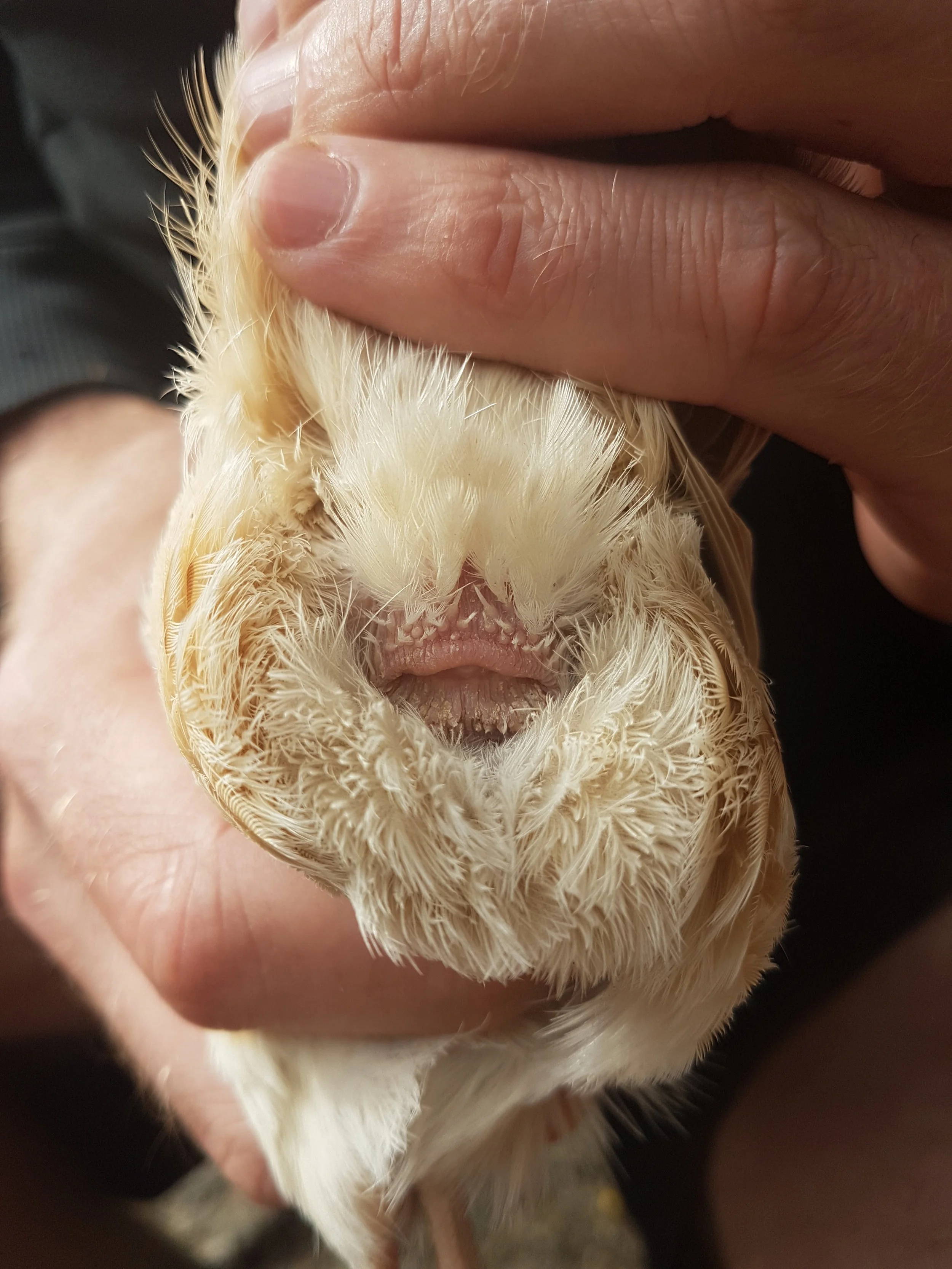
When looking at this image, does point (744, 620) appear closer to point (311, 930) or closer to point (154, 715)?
point (311, 930)

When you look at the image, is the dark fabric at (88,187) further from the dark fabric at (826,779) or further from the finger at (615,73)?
the dark fabric at (826,779)

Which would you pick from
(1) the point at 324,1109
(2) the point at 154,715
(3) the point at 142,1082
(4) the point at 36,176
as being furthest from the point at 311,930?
(4) the point at 36,176

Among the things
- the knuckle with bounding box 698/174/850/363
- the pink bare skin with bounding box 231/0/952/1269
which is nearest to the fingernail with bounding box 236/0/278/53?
the pink bare skin with bounding box 231/0/952/1269

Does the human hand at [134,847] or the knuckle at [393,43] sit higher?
the knuckle at [393,43]

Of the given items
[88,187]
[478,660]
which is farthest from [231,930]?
[88,187]

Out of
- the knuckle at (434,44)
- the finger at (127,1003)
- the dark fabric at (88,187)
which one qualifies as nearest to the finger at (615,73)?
the knuckle at (434,44)

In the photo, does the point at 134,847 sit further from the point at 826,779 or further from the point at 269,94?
the point at 826,779

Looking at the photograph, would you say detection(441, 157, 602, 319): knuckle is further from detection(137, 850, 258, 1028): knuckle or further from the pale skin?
detection(137, 850, 258, 1028): knuckle
